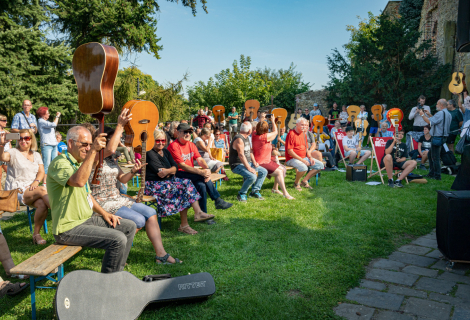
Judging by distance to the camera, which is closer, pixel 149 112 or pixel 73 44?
pixel 149 112

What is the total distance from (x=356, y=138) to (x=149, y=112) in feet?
26.5

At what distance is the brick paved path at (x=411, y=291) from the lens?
2699 millimetres

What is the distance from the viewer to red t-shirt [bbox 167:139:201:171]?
5113mm

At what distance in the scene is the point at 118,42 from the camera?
1512 centimetres

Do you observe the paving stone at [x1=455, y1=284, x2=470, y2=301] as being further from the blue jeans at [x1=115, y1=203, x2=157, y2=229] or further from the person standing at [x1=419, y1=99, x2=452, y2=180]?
the person standing at [x1=419, y1=99, x2=452, y2=180]

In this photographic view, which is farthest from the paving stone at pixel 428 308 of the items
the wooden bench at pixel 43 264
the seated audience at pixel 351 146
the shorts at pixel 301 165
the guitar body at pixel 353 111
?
the guitar body at pixel 353 111

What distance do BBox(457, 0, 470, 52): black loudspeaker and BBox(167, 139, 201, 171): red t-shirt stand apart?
3717mm

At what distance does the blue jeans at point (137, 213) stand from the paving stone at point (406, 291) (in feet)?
8.21

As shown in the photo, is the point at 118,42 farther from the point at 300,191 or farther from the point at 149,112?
the point at 149,112

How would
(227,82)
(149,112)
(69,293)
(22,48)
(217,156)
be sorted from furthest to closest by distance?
(227,82) → (22,48) → (217,156) → (149,112) → (69,293)

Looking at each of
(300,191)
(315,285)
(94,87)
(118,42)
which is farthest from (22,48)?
(315,285)

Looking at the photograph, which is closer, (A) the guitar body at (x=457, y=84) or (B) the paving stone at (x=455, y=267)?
(B) the paving stone at (x=455, y=267)

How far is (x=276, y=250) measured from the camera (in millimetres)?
4012

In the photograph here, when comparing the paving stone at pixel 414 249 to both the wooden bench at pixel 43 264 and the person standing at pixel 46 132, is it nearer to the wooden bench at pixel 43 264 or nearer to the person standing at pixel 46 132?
the wooden bench at pixel 43 264
